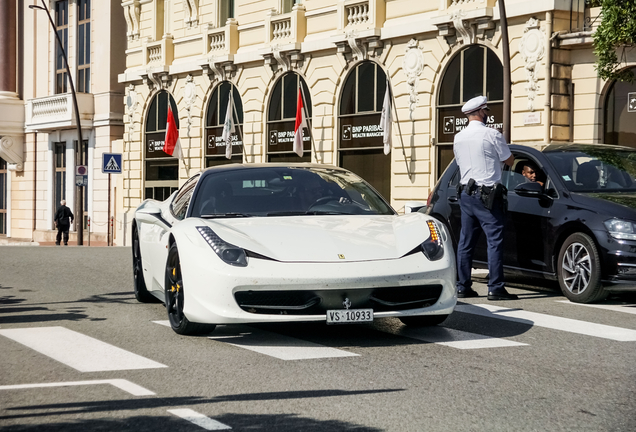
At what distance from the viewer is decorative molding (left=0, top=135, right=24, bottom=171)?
48.4 m

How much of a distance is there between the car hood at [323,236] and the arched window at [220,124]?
26216 mm

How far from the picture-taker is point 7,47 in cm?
4853

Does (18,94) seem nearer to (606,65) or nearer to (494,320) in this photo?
(606,65)

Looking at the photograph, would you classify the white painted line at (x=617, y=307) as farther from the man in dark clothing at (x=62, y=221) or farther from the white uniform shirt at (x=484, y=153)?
the man in dark clothing at (x=62, y=221)


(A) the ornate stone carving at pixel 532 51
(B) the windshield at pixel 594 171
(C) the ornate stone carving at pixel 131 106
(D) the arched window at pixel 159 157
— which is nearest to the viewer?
(B) the windshield at pixel 594 171

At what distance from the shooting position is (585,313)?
913 cm

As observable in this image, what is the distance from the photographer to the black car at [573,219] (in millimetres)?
9719

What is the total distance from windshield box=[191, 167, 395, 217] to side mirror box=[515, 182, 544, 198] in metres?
2.38

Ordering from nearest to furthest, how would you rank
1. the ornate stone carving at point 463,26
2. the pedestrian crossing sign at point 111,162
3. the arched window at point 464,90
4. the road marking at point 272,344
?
the road marking at point 272,344
the arched window at point 464,90
the ornate stone carving at point 463,26
the pedestrian crossing sign at point 111,162

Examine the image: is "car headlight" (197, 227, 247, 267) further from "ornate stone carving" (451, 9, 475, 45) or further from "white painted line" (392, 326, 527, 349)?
"ornate stone carving" (451, 9, 475, 45)

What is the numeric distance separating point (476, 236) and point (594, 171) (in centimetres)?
155

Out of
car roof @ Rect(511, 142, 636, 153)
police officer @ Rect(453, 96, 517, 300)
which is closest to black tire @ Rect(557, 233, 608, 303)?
police officer @ Rect(453, 96, 517, 300)

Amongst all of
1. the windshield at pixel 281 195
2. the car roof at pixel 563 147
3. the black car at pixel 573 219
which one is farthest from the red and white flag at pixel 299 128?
the windshield at pixel 281 195

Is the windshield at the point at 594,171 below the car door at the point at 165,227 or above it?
above
